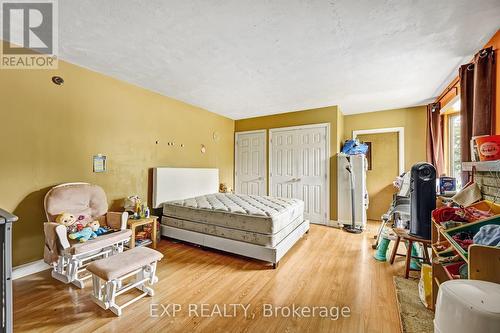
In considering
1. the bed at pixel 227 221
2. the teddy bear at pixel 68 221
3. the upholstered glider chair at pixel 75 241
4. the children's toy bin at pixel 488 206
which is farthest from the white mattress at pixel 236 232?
the children's toy bin at pixel 488 206

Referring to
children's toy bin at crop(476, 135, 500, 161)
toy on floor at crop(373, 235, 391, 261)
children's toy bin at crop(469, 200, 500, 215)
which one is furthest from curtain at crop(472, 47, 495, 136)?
toy on floor at crop(373, 235, 391, 261)

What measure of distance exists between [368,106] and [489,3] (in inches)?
107

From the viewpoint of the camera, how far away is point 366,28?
1859 millimetres

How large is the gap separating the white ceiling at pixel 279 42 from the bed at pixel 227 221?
1.72m

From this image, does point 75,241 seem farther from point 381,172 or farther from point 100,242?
point 381,172

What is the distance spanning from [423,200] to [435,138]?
2268mm

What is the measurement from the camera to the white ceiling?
1645 millimetres

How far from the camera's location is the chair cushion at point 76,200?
2.24 metres

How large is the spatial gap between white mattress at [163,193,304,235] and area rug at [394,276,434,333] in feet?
4.33

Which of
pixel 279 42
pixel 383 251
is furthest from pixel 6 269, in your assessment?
pixel 383 251

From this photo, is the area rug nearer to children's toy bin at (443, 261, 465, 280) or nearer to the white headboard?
children's toy bin at (443, 261, 465, 280)

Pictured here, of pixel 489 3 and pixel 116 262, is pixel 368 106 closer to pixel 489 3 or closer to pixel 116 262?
pixel 489 3

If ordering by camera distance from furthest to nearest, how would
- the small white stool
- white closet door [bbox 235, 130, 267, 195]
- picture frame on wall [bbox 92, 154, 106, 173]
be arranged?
white closet door [bbox 235, 130, 267, 195] < picture frame on wall [bbox 92, 154, 106, 173] < the small white stool

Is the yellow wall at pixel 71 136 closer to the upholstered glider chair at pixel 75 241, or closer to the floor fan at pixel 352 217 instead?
the upholstered glider chair at pixel 75 241
